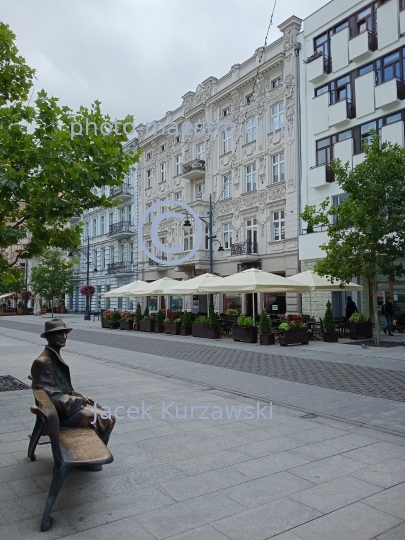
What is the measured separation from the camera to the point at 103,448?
3.80 m

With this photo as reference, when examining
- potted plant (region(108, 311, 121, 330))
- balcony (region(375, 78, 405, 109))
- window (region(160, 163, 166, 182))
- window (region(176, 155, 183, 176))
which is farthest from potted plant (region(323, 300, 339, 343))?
window (region(160, 163, 166, 182))

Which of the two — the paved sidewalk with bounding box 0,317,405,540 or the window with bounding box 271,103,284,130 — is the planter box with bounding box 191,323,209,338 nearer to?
the paved sidewalk with bounding box 0,317,405,540

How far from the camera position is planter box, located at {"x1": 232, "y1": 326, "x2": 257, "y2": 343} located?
17578 millimetres

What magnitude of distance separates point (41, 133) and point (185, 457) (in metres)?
5.34

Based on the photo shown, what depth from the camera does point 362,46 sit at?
22.0 m

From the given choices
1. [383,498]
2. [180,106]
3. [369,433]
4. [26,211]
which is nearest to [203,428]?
[369,433]

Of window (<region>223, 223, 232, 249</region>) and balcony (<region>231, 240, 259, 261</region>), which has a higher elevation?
window (<region>223, 223, 232, 249</region>)

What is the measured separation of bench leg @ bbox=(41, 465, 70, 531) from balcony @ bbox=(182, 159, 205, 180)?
2803cm

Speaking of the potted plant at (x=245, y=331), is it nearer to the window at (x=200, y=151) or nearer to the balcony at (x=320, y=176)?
the balcony at (x=320, y=176)

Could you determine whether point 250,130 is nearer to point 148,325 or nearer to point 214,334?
point 148,325

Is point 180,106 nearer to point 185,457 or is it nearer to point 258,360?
point 258,360

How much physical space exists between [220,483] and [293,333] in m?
12.8

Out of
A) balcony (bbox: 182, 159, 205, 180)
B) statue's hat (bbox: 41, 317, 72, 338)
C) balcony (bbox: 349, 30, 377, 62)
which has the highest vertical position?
balcony (bbox: 349, 30, 377, 62)

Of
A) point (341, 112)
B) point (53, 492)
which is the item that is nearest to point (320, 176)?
point (341, 112)
